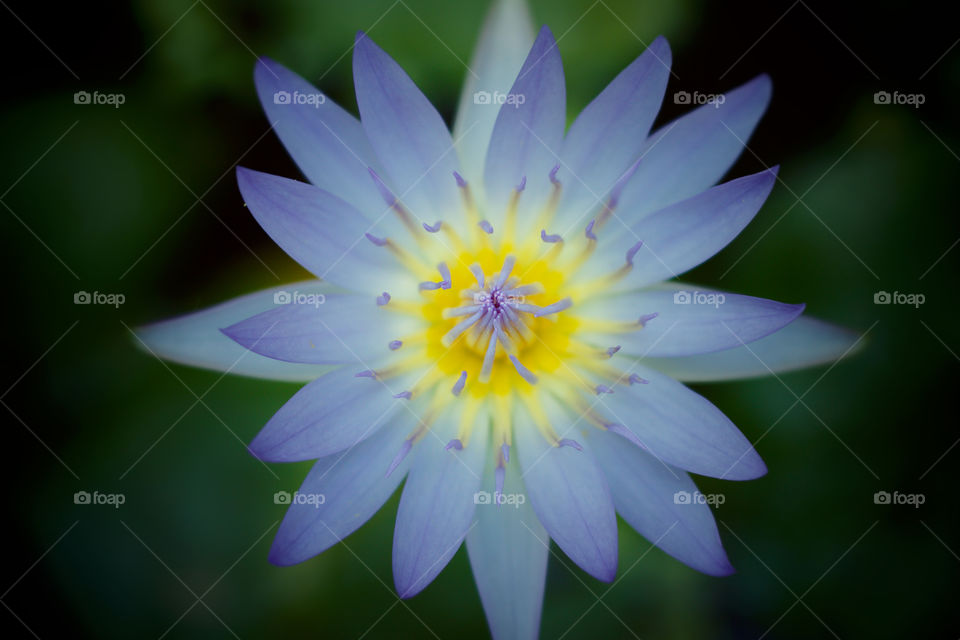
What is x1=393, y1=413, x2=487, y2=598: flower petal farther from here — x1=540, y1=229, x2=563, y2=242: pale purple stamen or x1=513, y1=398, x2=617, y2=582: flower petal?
x1=540, y1=229, x2=563, y2=242: pale purple stamen

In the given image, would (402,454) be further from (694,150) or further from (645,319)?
Answer: (694,150)

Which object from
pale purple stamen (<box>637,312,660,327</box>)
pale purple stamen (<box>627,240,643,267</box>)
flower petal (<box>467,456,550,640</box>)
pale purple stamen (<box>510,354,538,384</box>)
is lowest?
flower petal (<box>467,456,550,640</box>)

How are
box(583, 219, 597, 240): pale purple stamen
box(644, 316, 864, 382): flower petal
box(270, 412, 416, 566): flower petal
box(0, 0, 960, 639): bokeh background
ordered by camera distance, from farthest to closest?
box(0, 0, 960, 639): bokeh background, box(644, 316, 864, 382): flower petal, box(583, 219, 597, 240): pale purple stamen, box(270, 412, 416, 566): flower petal

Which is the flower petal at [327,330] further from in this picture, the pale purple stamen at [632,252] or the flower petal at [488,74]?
the pale purple stamen at [632,252]

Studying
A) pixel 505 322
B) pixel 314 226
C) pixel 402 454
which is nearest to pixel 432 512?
pixel 402 454

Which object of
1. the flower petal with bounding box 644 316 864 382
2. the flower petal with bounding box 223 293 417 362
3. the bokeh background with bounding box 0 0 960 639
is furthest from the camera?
the bokeh background with bounding box 0 0 960 639

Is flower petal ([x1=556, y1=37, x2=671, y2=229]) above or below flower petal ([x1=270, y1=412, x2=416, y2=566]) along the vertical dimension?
above

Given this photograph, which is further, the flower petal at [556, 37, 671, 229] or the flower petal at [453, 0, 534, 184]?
the flower petal at [453, 0, 534, 184]

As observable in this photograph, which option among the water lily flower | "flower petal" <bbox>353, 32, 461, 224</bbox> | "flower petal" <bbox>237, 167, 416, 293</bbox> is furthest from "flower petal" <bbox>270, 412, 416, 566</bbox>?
"flower petal" <bbox>353, 32, 461, 224</bbox>
